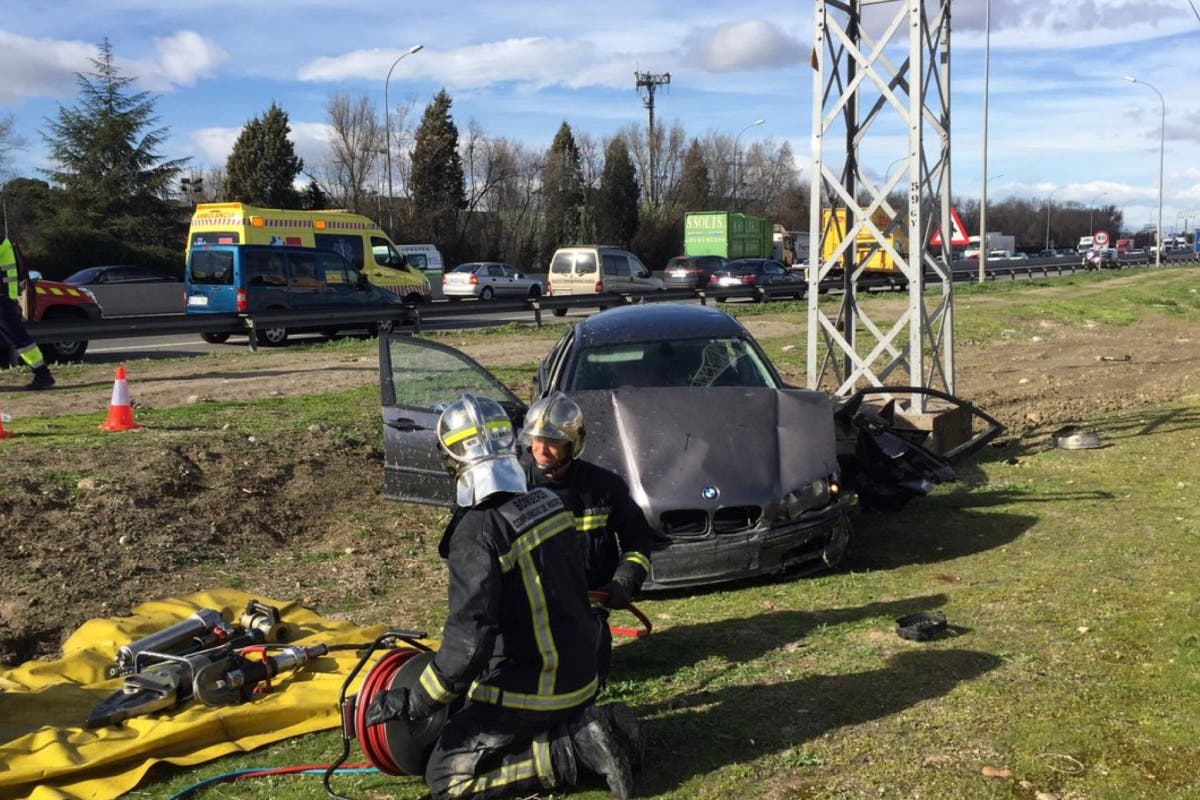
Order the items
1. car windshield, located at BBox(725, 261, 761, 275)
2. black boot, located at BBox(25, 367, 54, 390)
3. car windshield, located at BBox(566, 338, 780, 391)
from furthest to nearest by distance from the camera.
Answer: car windshield, located at BBox(725, 261, 761, 275) → black boot, located at BBox(25, 367, 54, 390) → car windshield, located at BBox(566, 338, 780, 391)

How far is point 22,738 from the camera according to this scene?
4.42 metres

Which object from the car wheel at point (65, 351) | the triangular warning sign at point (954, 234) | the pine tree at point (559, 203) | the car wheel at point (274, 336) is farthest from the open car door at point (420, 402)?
the pine tree at point (559, 203)

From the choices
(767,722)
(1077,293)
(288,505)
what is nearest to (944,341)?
(288,505)

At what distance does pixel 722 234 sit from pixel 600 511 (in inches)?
1839

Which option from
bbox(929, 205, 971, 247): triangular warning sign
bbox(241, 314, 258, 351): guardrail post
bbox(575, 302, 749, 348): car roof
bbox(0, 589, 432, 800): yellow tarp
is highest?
bbox(929, 205, 971, 247): triangular warning sign

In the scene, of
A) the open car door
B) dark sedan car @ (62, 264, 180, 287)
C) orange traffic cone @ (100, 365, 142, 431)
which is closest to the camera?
the open car door

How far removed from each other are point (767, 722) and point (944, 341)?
7.02 m

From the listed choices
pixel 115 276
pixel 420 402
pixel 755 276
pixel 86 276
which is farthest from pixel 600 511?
pixel 115 276

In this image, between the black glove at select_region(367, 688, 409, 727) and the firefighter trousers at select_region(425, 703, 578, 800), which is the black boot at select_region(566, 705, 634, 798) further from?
the black glove at select_region(367, 688, 409, 727)

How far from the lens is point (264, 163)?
174 ft

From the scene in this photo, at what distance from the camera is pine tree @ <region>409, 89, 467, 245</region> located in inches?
2288

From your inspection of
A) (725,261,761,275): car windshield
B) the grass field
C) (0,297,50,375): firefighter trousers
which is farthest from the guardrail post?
(725,261,761,275): car windshield

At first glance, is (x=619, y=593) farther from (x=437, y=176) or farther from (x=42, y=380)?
(x=437, y=176)

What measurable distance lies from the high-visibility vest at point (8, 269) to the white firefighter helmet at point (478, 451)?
10.0 meters
